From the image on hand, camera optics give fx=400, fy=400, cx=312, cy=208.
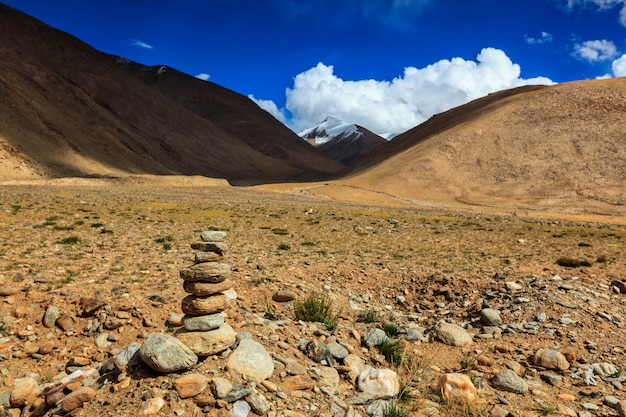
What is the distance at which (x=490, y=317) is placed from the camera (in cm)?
1168

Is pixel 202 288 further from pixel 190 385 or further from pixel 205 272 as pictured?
pixel 190 385

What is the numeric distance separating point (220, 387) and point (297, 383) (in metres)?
1.49

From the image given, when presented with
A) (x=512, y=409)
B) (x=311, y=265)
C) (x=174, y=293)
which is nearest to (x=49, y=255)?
(x=174, y=293)

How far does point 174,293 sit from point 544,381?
9.46 m

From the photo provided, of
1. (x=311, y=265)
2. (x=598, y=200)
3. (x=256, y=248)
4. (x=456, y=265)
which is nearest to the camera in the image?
(x=311, y=265)

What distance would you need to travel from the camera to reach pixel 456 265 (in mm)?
17031

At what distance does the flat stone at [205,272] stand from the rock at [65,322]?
3.69 metres

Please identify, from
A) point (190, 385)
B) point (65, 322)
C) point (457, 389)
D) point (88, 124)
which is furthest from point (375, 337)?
point (88, 124)

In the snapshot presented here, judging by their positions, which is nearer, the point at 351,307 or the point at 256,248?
the point at 351,307

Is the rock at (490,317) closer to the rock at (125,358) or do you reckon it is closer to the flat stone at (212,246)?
the flat stone at (212,246)

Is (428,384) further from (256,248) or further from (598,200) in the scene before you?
(598,200)

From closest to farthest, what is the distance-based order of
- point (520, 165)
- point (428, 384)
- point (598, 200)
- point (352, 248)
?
point (428, 384) < point (352, 248) < point (598, 200) < point (520, 165)

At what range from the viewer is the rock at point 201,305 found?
787 cm

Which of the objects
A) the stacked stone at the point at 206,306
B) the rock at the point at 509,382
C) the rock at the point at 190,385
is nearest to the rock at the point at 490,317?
the rock at the point at 509,382
